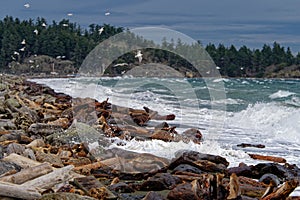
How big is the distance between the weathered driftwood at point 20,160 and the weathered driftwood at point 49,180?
78 centimetres

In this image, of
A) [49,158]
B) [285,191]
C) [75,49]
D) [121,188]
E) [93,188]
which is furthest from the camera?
[75,49]

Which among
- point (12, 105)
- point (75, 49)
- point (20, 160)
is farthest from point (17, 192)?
point (75, 49)

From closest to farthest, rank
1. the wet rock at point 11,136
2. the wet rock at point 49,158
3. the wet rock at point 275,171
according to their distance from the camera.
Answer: the wet rock at point 275,171 < the wet rock at point 49,158 < the wet rock at point 11,136

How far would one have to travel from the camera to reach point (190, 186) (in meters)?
6.81

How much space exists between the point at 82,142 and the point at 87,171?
2.30m

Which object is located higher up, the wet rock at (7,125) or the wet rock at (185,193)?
the wet rock at (7,125)

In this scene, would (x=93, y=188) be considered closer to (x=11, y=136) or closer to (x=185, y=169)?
(x=185, y=169)

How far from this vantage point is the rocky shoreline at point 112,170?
21.7 ft

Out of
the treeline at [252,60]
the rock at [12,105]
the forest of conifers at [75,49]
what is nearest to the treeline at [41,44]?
the forest of conifers at [75,49]

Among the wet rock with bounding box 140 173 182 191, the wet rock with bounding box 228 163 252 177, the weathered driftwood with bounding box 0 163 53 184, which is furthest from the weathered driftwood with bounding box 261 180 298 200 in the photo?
the weathered driftwood with bounding box 0 163 53 184

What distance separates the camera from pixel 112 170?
855cm

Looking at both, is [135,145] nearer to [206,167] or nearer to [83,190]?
[206,167]

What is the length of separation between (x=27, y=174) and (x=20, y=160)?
3.52ft

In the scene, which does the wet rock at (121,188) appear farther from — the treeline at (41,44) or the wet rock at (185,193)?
the treeline at (41,44)
